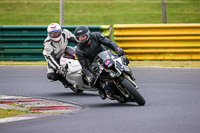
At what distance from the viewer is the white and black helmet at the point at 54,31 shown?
40.3 feet

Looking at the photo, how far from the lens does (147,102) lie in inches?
412

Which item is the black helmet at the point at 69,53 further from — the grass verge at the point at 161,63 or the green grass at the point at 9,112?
the grass verge at the point at 161,63

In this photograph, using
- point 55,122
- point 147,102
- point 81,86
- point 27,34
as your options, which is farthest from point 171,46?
point 55,122

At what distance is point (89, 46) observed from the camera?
1067 centimetres

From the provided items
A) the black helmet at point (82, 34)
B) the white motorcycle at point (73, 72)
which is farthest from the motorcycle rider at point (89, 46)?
the white motorcycle at point (73, 72)

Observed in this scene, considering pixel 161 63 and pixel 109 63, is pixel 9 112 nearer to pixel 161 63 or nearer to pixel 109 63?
pixel 109 63

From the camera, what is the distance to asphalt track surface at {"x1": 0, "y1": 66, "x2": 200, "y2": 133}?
788 cm

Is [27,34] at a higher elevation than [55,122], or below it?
higher

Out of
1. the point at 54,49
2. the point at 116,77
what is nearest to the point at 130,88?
the point at 116,77

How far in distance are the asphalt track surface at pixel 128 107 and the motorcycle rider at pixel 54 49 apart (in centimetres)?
42

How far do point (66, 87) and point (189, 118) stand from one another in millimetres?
4559

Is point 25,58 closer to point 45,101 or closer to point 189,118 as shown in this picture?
point 45,101

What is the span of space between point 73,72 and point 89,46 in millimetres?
1480

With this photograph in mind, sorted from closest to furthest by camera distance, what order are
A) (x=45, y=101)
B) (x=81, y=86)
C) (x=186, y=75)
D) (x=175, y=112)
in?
(x=175, y=112), (x=45, y=101), (x=81, y=86), (x=186, y=75)
